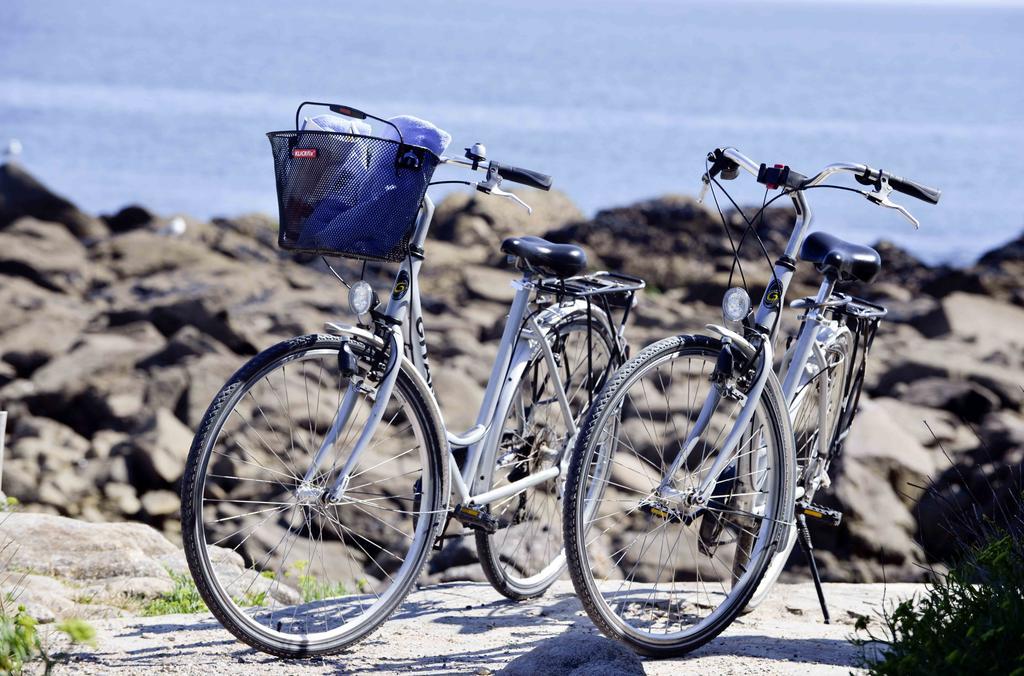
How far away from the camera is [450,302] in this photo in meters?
17.5

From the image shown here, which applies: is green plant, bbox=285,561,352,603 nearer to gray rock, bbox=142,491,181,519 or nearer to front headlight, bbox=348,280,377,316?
front headlight, bbox=348,280,377,316

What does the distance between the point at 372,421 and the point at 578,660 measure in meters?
0.97

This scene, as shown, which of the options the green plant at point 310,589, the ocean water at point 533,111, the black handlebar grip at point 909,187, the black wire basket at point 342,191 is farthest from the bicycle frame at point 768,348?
the ocean water at point 533,111

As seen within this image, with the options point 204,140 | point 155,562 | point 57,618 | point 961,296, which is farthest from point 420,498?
point 204,140

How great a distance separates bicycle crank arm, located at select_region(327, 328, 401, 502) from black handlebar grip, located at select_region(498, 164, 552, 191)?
73cm

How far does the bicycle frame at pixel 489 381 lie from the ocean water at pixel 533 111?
26.3 meters

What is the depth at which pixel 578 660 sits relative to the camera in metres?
4.31

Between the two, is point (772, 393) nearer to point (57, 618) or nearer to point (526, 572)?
point (526, 572)

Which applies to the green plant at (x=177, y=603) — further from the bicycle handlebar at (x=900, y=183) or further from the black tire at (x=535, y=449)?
the bicycle handlebar at (x=900, y=183)

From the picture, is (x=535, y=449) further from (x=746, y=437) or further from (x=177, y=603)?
(x=177, y=603)

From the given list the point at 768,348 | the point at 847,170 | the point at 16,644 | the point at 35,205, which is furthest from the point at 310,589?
the point at 35,205

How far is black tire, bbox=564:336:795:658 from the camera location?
4.43 meters

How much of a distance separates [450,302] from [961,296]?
21.1 feet

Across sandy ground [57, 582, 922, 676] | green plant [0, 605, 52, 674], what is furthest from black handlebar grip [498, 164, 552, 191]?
green plant [0, 605, 52, 674]
